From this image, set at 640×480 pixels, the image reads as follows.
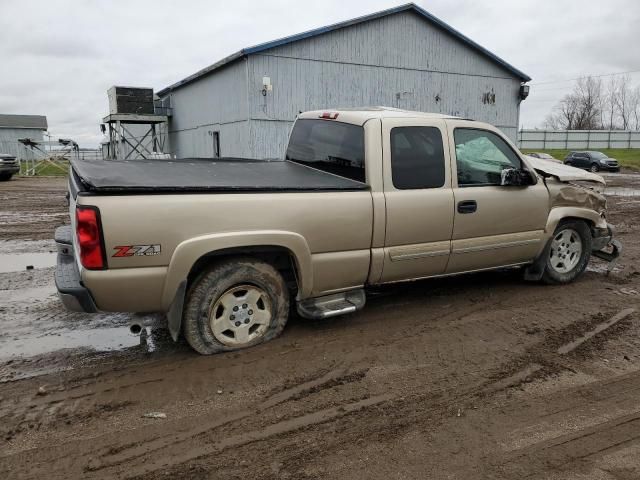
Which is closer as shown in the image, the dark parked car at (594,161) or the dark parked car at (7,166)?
the dark parked car at (7,166)

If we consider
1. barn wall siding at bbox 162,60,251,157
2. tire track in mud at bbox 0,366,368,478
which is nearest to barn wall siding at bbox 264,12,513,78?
barn wall siding at bbox 162,60,251,157

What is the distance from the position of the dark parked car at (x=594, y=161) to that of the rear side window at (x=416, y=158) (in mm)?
35716

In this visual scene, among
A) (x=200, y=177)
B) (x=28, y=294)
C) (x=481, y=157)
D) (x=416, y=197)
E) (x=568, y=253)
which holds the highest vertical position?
(x=481, y=157)

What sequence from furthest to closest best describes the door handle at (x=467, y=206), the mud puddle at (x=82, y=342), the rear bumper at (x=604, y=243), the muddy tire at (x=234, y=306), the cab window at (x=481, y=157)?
the rear bumper at (x=604, y=243) < the cab window at (x=481, y=157) < the door handle at (x=467, y=206) < the mud puddle at (x=82, y=342) < the muddy tire at (x=234, y=306)

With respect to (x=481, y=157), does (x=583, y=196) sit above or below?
below

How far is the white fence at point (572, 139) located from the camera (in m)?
52.8

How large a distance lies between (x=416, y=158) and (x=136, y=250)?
8.53ft

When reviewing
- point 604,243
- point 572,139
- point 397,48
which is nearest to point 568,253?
point 604,243

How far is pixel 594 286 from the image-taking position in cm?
609

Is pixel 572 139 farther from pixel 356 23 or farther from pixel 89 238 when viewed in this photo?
pixel 89 238

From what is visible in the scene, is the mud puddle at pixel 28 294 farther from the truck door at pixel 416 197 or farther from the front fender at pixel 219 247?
the truck door at pixel 416 197

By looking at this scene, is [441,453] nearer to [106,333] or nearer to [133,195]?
[133,195]

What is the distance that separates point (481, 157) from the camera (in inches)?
204

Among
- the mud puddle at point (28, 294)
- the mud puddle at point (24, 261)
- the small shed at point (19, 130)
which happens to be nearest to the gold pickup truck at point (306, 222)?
the mud puddle at point (28, 294)
